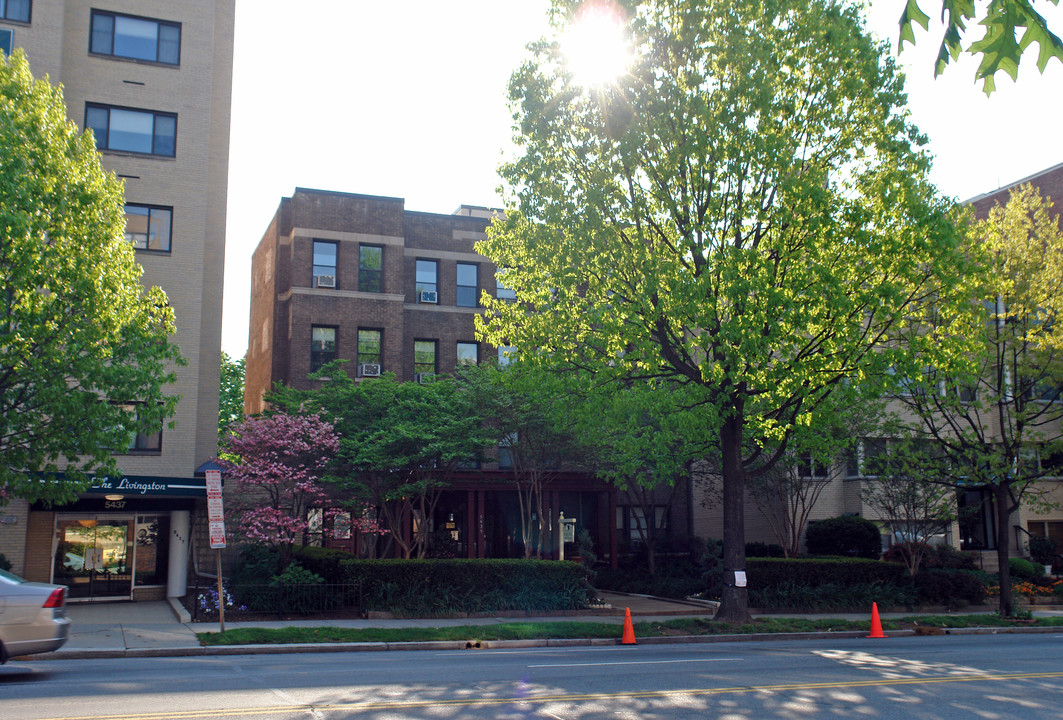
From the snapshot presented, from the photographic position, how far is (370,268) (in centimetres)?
3309

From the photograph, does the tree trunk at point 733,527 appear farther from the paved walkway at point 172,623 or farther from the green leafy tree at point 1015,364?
the green leafy tree at point 1015,364

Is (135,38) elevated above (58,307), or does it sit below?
above

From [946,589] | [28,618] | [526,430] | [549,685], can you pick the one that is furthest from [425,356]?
[549,685]

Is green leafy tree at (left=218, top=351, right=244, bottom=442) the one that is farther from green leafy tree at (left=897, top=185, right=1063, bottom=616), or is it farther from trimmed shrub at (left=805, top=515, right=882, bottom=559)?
green leafy tree at (left=897, top=185, right=1063, bottom=616)

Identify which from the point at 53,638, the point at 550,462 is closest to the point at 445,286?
the point at 550,462

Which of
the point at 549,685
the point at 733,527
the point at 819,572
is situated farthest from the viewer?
the point at 819,572

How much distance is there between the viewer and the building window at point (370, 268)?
33.0m

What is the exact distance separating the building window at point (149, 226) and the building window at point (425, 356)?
10401 mm

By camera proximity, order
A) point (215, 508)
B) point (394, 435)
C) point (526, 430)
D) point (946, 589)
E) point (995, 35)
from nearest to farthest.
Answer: point (995, 35) → point (215, 508) → point (394, 435) → point (946, 589) → point (526, 430)

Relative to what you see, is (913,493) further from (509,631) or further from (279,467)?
(279,467)

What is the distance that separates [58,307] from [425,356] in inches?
727

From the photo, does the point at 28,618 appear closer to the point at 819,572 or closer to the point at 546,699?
the point at 546,699

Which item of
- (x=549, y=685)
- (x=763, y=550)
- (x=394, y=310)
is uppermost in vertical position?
(x=394, y=310)

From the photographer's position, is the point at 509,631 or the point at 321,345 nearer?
the point at 509,631
